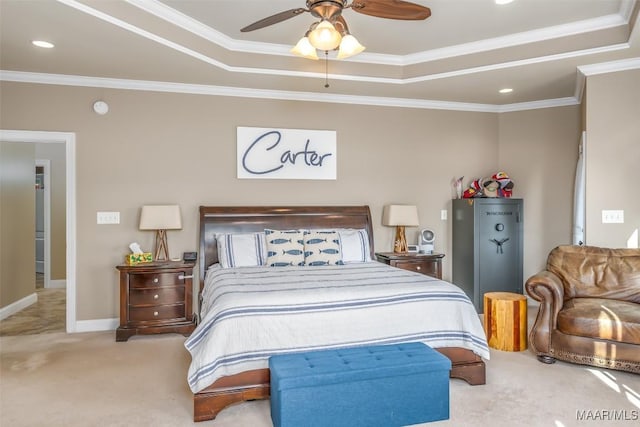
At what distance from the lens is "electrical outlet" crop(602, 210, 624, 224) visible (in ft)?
13.6

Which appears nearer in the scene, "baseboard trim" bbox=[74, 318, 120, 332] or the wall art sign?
"baseboard trim" bbox=[74, 318, 120, 332]

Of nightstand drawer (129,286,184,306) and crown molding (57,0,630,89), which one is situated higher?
crown molding (57,0,630,89)

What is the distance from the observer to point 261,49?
441cm

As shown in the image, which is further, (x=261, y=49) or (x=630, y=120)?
(x=261, y=49)

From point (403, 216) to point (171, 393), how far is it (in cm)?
322

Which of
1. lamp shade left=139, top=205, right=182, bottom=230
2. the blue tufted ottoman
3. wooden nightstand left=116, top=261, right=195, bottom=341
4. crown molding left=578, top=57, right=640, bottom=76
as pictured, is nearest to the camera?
the blue tufted ottoman

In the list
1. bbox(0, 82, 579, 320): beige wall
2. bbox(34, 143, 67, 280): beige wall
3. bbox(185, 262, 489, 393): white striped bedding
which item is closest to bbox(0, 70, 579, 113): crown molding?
bbox(0, 82, 579, 320): beige wall

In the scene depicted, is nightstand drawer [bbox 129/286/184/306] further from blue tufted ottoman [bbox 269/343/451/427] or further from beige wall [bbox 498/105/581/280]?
beige wall [bbox 498/105/581/280]

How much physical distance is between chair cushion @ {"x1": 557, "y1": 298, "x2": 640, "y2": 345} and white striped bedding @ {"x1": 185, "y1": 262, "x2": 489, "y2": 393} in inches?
34.0

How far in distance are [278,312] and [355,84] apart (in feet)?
9.76

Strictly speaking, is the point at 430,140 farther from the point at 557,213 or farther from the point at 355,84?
the point at 557,213

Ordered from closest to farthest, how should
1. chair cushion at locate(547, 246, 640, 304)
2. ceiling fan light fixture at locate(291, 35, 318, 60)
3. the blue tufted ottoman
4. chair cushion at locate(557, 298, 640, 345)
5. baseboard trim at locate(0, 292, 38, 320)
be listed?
the blue tufted ottoman < ceiling fan light fixture at locate(291, 35, 318, 60) < chair cushion at locate(557, 298, 640, 345) < chair cushion at locate(547, 246, 640, 304) < baseboard trim at locate(0, 292, 38, 320)

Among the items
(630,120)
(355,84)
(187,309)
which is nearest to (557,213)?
(630,120)

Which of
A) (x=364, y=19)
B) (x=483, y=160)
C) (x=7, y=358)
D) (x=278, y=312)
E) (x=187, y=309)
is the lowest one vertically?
(x=7, y=358)
